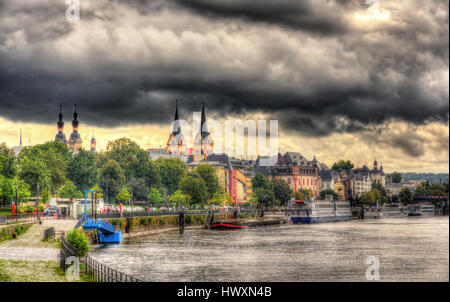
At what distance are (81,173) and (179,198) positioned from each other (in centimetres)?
2483

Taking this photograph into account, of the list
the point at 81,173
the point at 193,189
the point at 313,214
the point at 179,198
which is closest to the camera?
the point at 81,173

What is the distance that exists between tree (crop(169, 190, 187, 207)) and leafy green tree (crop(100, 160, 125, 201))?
1349cm

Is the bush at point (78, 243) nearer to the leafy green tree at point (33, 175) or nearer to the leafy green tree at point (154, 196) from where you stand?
the leafy green tree at point (33, 175)

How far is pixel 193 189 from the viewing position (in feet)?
537

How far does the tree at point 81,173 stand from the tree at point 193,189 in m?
24.8

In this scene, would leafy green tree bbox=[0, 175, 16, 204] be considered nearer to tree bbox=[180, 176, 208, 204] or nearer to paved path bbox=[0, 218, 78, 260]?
paved path bbox=[0, 218, 78, 260]

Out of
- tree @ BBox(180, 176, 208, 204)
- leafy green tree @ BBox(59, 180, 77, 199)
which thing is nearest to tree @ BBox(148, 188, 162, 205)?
tree @ BBox(180, 176, 208, 204)

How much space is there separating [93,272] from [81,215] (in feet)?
186

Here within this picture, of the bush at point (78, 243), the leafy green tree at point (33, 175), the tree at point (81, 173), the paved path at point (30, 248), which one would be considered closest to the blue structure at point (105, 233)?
the paved path at point (30, 248)

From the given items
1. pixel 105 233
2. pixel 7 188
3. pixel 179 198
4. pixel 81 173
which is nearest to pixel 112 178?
pixel 81 173

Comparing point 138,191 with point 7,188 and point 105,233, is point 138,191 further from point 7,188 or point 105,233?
point 105,233

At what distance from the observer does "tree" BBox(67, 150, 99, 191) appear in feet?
486

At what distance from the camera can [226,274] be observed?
5350cm
